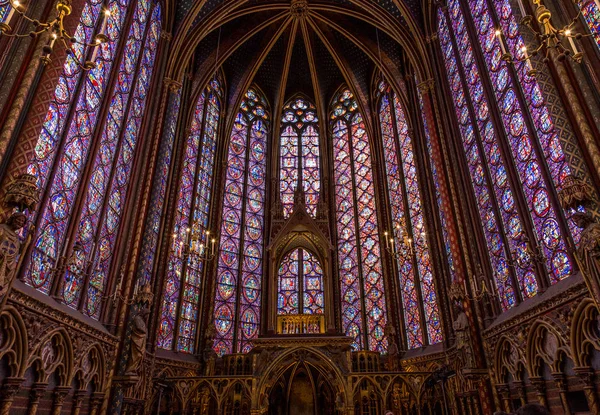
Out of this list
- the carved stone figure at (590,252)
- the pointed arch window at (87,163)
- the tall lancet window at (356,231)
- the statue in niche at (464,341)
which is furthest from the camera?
the tall lancet window at (356,231)

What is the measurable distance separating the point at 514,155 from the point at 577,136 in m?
2.91

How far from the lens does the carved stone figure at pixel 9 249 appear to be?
6.17 m

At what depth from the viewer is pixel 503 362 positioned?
10242mm

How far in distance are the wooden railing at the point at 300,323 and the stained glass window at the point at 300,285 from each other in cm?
254

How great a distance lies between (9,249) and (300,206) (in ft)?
Result: 39.6

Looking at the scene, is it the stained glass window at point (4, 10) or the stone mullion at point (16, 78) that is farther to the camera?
the stained glass window at point (4, 10)

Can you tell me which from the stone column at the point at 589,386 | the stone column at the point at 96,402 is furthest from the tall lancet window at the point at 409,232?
the stone column at the point at 96,402

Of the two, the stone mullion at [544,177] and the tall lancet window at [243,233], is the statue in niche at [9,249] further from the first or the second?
the tall lancet window at [243,233]

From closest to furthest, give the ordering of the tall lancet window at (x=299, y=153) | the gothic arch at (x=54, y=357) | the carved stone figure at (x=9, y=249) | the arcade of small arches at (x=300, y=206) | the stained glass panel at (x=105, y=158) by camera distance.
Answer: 1. the carved stone figure at (x=9, y=249)
2. the arcade of small arches at (x=300, y=206)
3. the gothic arch at (x=54, y=357)
4. the stained glass panel at (x=105, y=158)
5. the tall lancet window at (x=299, y=153)

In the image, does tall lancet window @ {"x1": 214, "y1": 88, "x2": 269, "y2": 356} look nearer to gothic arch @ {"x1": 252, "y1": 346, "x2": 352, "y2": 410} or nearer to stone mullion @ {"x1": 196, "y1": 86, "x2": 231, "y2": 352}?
stone mullion @ {"x1": 196, "y1": 86, "x2": 231, "y2": 352}

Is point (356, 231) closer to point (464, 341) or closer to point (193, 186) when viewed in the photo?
point (193, 186)

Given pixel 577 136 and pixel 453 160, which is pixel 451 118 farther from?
pixel 577 136

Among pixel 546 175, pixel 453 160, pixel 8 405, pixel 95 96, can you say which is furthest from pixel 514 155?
pixel 8 405

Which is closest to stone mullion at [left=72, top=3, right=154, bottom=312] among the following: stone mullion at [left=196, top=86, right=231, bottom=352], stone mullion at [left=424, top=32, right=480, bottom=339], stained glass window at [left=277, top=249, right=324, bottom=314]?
stone mullion at [left=196, top=86, right=231, bottom=352]
